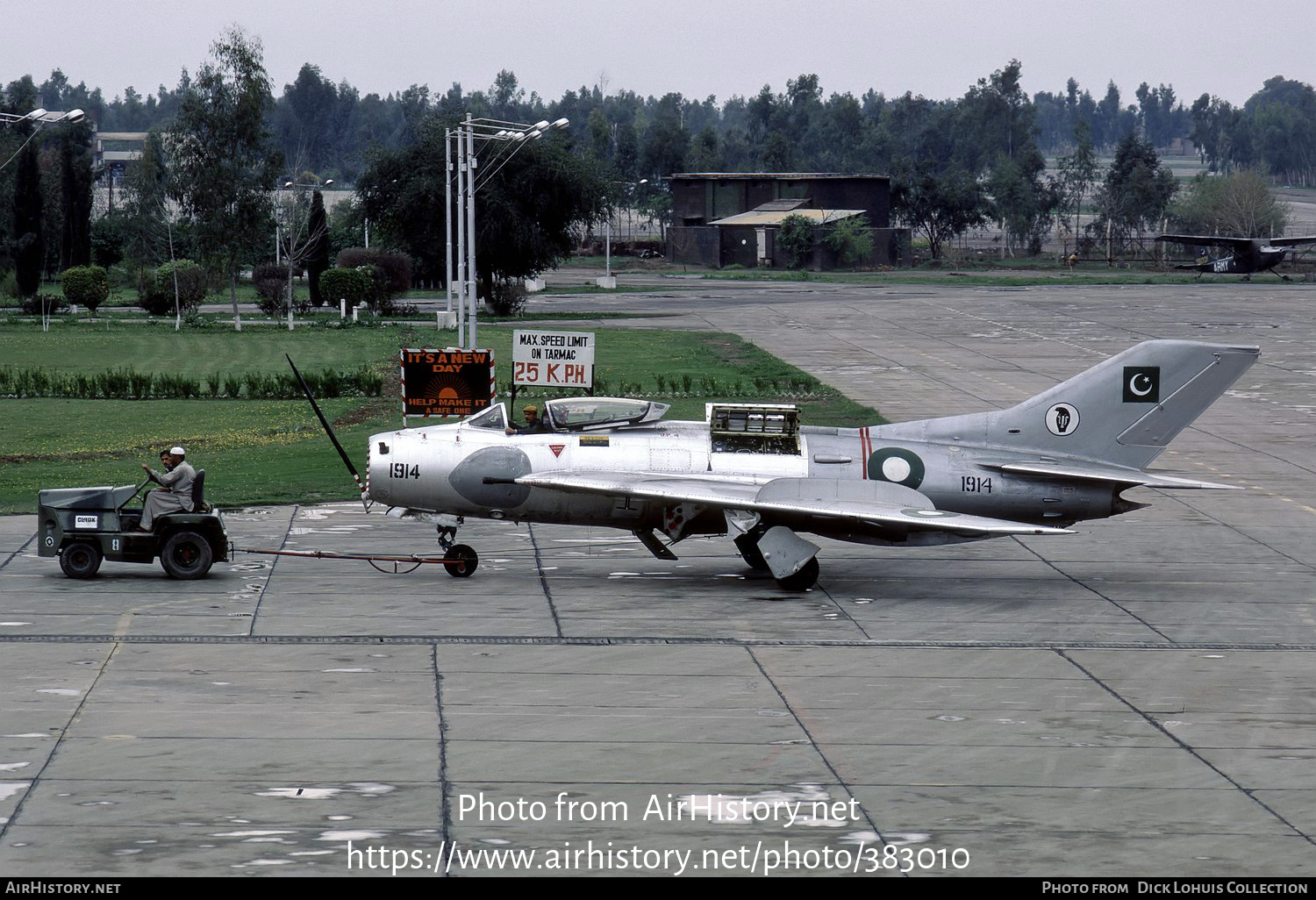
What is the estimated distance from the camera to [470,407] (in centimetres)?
3259

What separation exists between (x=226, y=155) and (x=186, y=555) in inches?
2526

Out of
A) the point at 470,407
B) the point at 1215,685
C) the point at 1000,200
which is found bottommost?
the point at 1215,685

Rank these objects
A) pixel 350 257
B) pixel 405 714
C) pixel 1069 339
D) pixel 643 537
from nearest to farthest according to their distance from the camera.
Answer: pixel 405 714 → pixel 643 537 → pixel 1069 339 → pixel 350 257

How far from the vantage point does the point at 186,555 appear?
70.6 feet

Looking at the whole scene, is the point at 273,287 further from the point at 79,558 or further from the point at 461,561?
the point at 461,561

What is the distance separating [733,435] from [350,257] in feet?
245

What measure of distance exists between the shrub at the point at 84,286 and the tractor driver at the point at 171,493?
67.0m

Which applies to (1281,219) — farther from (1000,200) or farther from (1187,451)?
(1187,451)

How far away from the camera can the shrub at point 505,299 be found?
8550 cm

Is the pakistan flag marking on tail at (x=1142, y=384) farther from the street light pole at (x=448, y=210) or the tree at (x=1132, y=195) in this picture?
the tree at (x=1132, y=195)

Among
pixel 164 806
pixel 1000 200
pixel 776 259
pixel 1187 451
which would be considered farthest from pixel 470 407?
pixel 1000 200

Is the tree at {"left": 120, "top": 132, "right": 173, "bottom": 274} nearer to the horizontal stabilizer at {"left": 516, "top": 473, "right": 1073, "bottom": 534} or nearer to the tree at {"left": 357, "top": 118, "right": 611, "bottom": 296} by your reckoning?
the tree at {"left": 357, "top": 118, "right": 611, "bottom": 296}

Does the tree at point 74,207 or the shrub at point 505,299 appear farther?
the tree at point 74,207

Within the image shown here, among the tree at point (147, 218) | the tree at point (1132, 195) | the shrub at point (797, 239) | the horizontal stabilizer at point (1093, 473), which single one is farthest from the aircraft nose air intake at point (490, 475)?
the tree at point (1132, 195)
